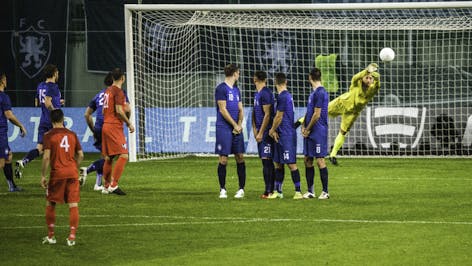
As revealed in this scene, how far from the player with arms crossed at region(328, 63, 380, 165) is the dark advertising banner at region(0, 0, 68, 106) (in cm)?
1054

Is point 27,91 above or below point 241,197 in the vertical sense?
above

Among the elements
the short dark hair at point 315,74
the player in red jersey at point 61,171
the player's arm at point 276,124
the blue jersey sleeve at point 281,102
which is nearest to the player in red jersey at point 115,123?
the player's arm at point 276,124

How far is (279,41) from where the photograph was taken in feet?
96.6

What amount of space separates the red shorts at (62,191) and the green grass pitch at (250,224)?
52cm

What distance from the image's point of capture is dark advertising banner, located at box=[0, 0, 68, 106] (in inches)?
1243

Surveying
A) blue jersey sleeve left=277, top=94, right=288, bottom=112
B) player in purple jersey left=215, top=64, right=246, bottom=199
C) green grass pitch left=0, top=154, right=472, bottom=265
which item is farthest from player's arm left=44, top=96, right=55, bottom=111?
blue jersey sleeve left=277, top=94, right=288, bottom=112

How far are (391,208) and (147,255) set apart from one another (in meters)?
5.30

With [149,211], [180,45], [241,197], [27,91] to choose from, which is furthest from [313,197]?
[27,91]

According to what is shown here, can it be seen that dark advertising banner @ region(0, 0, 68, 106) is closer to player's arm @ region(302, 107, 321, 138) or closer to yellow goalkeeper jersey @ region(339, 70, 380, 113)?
yellow goalkeeper jersey @ region(339, 70, 380, 113)

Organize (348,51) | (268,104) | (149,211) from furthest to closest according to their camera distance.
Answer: (348,51) → (268,104) → (149,211)

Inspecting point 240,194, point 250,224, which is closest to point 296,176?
point 240,194

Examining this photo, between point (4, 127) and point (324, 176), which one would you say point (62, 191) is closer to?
point (324, 176)

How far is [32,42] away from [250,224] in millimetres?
19688

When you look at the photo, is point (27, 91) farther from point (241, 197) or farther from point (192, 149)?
point (241, 197)
